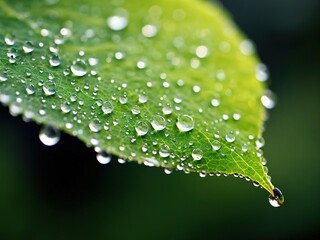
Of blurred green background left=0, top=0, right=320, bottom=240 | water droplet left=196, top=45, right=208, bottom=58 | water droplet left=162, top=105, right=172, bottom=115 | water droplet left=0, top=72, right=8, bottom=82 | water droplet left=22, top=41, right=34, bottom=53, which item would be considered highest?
water droplet left=196, top=45, right=208, bottom=58

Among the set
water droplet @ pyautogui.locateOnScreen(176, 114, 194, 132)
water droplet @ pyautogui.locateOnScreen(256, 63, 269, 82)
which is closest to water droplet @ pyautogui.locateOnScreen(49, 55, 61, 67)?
water droplet @ pyautogui.locateOnScreen(176, 114, 194, 132)

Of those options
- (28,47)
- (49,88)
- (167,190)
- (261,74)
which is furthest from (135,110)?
(167,190)

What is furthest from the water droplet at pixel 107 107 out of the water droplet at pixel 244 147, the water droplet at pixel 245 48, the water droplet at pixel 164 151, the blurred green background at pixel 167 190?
the blurred green background at pixel 167 190

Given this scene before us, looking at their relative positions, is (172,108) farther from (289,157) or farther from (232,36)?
(289,157)

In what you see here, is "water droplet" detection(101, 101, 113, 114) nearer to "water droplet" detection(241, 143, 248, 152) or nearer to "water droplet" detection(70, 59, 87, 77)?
"water droplet" detection(70, 59, 87, 77)

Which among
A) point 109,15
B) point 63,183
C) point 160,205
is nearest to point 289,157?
point 160,205

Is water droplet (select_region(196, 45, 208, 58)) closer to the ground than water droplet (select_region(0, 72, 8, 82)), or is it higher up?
higher up
